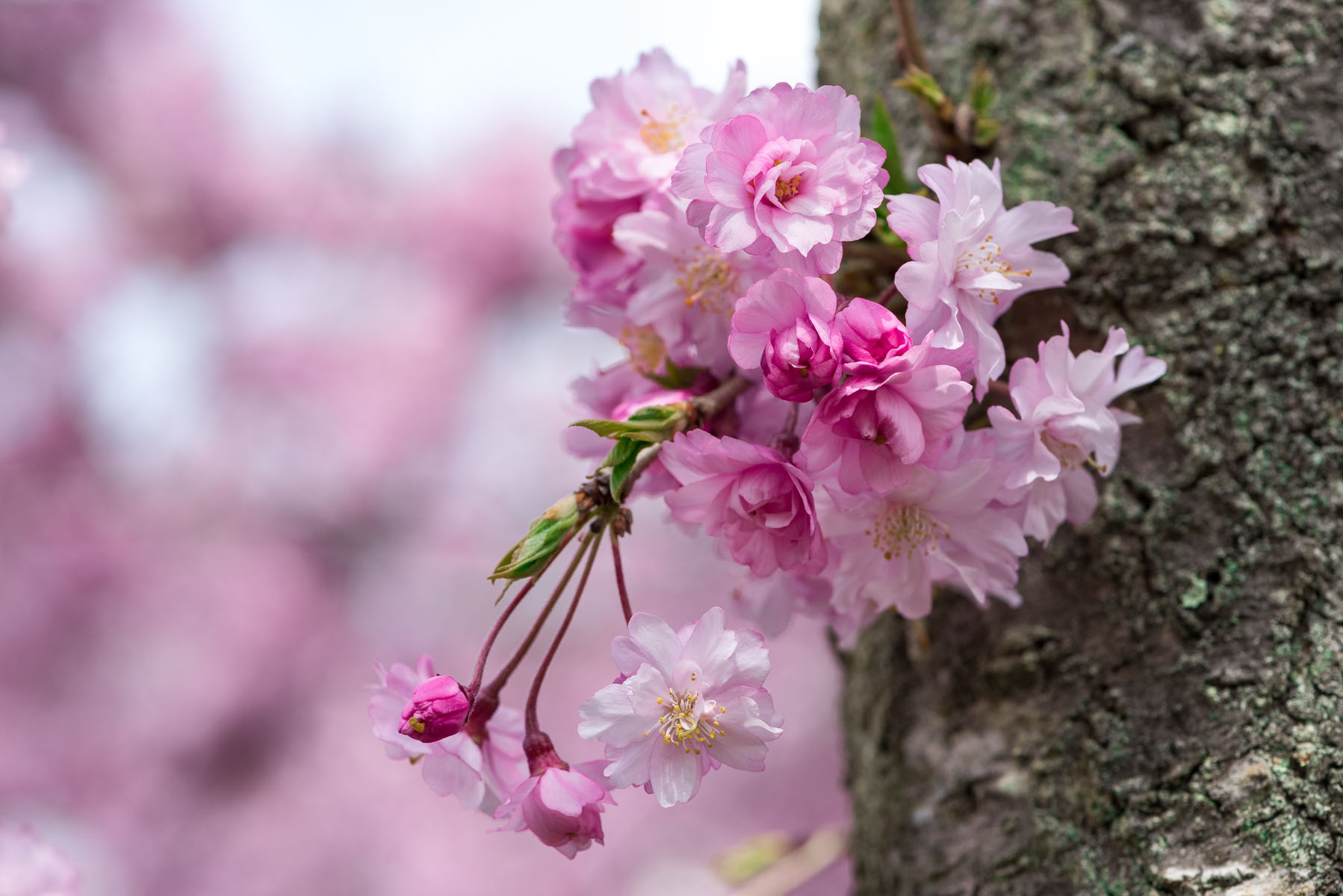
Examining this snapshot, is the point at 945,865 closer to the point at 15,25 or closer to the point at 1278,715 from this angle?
the point at 1278,715

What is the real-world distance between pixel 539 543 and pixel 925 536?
24 cm

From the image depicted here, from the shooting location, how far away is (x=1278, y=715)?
66 cm

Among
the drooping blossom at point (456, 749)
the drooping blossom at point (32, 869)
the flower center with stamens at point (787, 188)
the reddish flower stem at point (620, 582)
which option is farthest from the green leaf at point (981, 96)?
the drooping blossom at point (32, 869)

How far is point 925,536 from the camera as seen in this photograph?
572 mm

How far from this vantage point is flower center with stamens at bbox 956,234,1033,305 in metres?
0.51

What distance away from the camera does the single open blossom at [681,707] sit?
1.58 feet

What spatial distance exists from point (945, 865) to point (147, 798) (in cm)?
315

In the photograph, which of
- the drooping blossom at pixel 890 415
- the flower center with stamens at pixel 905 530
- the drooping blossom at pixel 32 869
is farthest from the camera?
the drooping blossom at pixel 32 869

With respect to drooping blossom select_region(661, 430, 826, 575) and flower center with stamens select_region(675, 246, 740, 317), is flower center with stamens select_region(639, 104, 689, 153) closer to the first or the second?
flower center with stamens select_region(675, 246, 740, 317)

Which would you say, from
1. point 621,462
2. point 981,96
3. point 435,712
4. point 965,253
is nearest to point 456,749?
point 435,712

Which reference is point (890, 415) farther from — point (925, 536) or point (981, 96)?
point (981, 96)

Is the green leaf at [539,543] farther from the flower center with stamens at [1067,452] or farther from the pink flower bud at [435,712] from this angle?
the flower center with stamens at [1067,452]

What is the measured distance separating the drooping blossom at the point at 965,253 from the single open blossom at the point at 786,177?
0.10 feet

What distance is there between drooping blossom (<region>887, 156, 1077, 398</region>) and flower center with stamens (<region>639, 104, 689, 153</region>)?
19 cm
